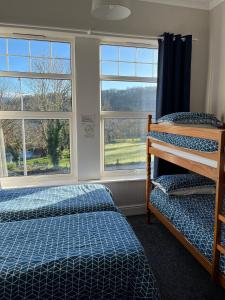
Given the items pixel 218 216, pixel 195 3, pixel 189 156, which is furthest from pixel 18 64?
pixel 218 216

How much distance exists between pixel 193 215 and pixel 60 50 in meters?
2.27

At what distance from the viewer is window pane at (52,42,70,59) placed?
2729 millimetres

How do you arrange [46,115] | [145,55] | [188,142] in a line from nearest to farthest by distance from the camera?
[188,142] < [46,115] < [145,55]

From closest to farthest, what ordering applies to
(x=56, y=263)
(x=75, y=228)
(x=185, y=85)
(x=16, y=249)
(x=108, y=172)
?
(x=56, y=263) → (x=16, y=249) → (x=75, y=228) → (x=185, y=85) → (x=108, y=172)

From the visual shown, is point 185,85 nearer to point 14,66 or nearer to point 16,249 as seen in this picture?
point 14,66

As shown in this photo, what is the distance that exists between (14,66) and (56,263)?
89.5 inches

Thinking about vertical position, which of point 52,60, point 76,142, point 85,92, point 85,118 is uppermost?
point 52,60

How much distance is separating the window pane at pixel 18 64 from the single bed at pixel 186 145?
1.64 metres

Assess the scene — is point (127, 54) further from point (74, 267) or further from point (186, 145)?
point (74, 267)

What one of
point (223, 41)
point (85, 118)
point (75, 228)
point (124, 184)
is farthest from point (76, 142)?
point (223, 41)

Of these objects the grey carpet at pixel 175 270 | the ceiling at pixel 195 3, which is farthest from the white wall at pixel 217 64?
the grey carpet at pixel 175 270

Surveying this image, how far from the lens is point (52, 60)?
108 inches

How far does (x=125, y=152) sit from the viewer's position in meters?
3.12

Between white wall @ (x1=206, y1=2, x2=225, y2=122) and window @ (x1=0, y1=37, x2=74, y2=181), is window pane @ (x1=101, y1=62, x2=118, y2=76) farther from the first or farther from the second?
white wall @ (x1=206, y1=2, x2=225, y2=122)
